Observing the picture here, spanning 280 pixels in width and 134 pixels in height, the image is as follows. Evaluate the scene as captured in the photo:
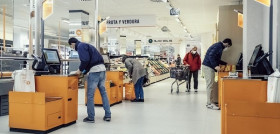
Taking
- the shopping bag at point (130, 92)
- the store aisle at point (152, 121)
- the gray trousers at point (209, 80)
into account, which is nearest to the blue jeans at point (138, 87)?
the shopping bag at point (130, 92)

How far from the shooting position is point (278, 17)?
358 cm

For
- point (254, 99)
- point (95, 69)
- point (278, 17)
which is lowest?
point (254, 99)

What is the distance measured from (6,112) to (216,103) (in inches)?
190

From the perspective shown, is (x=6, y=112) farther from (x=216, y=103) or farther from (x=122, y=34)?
(x=122, y=34)

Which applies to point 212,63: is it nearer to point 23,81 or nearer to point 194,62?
point 194,62

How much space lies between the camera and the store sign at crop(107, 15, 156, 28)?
1302 cm

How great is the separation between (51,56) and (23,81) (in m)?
0.75

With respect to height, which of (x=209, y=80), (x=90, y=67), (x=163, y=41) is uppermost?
(x=163, y=41)

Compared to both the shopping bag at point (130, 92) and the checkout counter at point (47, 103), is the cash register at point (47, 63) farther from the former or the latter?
the shopping bag at point (130, 92)

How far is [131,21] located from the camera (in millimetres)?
13305

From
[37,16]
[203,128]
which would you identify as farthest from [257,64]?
[37,16]

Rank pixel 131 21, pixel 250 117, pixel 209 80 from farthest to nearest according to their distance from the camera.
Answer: pixel 131 21, pixel 209 80, pixel 250 117

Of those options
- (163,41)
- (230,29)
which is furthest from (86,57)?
(163,41)

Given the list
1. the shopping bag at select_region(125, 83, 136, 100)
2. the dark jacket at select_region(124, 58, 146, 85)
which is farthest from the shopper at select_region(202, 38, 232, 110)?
the shopping bag at select_region(125, 83, 136, 100)
